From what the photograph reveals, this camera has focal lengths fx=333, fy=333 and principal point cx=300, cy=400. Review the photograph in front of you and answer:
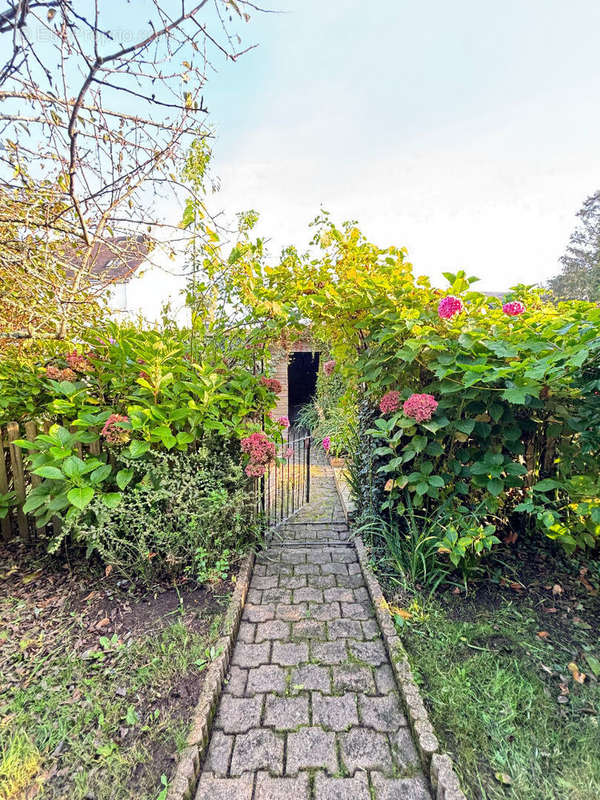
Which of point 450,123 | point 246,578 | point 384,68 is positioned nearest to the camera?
point 246,578

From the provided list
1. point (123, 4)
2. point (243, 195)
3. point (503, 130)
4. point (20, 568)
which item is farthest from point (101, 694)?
point (503, 130)

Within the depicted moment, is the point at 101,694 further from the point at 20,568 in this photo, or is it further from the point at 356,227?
the point at 356,227

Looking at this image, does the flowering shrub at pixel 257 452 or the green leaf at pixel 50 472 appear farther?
the flowering shrub at pixel 257 452

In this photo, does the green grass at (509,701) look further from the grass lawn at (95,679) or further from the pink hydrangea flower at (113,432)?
the pink hydrangea flower at (113,432)

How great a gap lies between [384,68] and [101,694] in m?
4.61

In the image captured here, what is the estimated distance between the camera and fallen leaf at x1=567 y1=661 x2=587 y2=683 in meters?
1.68

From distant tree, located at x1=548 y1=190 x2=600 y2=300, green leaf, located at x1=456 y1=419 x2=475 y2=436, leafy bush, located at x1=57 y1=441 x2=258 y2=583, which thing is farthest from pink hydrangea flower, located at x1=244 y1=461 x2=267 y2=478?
distant tree, located at x1=548 y1=190 x2=600 y2=300

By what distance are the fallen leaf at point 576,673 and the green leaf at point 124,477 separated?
8.93 ft

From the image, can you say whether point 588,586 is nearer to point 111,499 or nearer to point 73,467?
point 111,499

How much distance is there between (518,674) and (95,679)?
7.13 feet

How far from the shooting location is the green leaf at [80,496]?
6.41 feet

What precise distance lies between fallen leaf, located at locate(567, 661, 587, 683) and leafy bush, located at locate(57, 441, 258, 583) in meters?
2.04

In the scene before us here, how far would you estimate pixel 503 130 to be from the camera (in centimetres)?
441

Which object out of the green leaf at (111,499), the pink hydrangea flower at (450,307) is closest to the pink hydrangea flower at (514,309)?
the pink hydrangea flower at (450,307)
